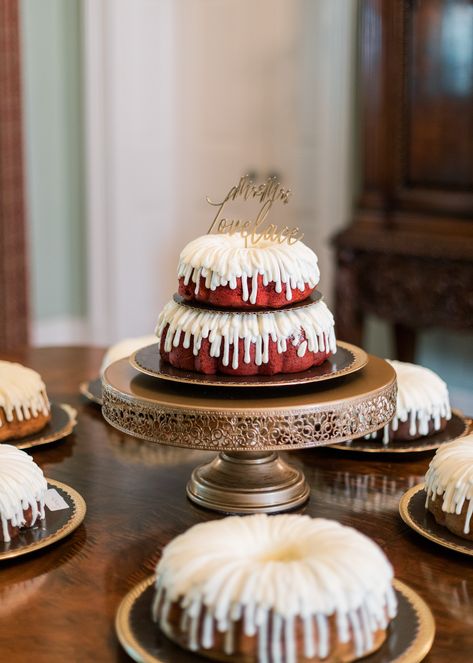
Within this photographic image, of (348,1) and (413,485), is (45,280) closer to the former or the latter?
(348,1)

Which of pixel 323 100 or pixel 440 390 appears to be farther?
pixel 323 100

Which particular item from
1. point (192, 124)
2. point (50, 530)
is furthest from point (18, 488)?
point (192, 124)

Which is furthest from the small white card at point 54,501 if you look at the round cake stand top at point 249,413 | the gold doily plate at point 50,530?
the round cake stand top at point 249,413

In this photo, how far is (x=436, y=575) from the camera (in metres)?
1.42

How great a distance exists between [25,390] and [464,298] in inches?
81.4

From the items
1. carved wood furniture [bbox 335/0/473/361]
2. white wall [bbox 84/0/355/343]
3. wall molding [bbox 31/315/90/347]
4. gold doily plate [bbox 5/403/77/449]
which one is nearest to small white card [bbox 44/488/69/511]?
gold doily plate [bbox 5/403/77/449]

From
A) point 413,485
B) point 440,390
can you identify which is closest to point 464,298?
point 440,390

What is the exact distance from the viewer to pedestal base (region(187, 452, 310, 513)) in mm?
1634

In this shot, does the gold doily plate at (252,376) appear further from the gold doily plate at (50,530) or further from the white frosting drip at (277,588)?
the white frosting drip at (277,588)

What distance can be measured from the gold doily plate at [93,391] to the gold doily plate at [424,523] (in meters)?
0.79

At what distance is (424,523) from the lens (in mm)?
1553

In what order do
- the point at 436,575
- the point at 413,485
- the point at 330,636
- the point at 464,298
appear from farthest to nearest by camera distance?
the point at 464,298
the point at 413,485
the point at 436,575
the point at 330,636

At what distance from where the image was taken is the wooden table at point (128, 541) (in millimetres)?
1264

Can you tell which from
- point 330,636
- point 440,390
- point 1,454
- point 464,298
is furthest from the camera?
point 464,298
